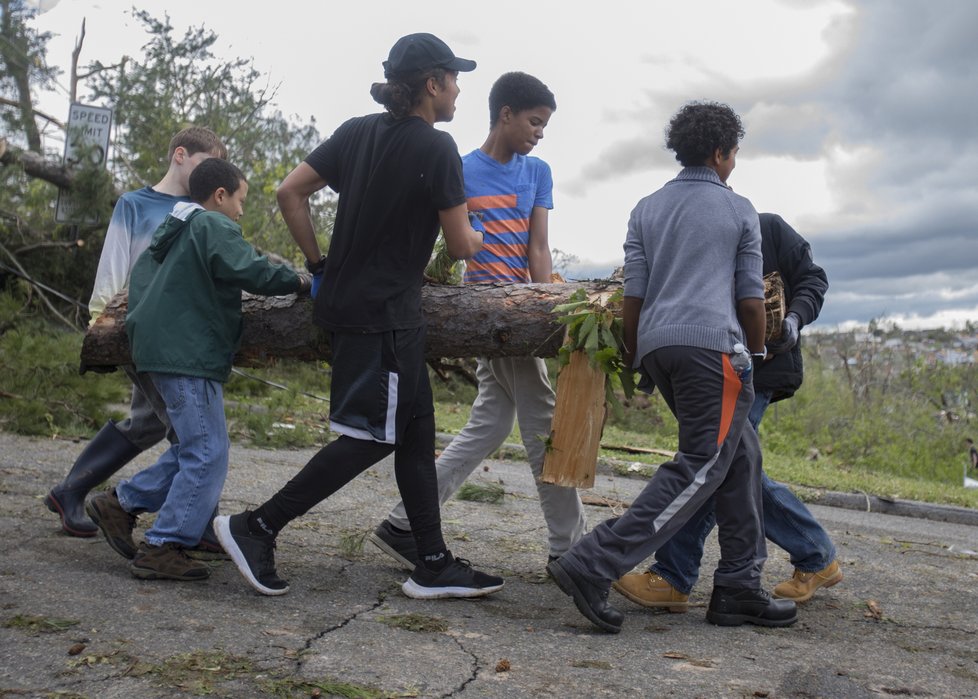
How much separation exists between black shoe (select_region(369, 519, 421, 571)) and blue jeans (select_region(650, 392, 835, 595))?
3.59 ft

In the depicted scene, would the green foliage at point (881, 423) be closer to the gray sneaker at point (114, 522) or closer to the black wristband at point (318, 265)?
the black wristband at point (318, 265)

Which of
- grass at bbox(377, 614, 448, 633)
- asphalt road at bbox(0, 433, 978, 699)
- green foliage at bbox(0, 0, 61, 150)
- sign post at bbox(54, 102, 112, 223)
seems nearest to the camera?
asphalt road at bbox(0, 433, 978, 699)

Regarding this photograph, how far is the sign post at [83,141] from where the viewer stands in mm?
10398

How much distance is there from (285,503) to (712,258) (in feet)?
6.23

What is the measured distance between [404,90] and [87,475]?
2448 millimetres

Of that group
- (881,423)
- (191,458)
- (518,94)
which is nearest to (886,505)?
(881,423)

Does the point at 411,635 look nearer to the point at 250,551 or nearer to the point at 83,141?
the point at 250,551

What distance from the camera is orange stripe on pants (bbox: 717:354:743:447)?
3811mm

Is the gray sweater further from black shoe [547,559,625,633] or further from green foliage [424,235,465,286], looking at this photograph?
green foliage [424,235,465,286]

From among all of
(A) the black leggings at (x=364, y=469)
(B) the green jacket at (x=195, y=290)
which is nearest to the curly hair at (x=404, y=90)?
(B) the green jacket at (x=195, y=290)

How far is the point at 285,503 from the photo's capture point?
13.2 ft

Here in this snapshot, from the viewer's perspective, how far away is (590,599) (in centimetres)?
380

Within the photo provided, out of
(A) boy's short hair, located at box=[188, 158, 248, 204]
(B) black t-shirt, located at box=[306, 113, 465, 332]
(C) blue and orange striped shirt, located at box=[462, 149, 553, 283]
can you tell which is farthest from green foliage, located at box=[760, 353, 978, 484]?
(A) boy's short hair, located at box=[188, 158, 248, 204]

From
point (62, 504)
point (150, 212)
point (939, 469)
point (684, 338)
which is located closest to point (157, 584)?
point (62, 504)
